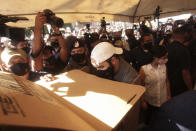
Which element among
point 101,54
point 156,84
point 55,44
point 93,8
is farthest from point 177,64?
point 93,8

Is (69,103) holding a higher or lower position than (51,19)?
lower

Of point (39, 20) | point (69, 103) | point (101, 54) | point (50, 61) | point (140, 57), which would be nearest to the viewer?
point (69, 103)

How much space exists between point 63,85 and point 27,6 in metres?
1.82

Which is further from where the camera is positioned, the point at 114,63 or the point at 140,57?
the point at 140,57

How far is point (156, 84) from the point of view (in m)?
1.47

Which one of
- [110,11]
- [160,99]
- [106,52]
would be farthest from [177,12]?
[106,52]

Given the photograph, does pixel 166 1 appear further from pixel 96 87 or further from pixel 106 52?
pixel 96 87

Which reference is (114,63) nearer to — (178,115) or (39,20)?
(178,115)

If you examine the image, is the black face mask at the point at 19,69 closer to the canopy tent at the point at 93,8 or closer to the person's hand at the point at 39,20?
the person's hand at the point at 39,20

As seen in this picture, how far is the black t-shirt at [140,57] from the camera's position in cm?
205

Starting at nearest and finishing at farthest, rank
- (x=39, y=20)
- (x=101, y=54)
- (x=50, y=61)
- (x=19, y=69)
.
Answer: (x=101, y=54) < (x=19, y=69) < (x=39, y=20) < (x=50, y=61)

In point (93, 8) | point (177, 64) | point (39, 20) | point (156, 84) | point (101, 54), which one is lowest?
point (156, 84)

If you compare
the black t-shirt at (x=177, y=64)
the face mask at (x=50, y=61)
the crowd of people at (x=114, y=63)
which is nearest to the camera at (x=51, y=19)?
the crowd of people at (x=114, y=63)

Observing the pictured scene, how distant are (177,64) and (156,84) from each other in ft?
1.64
